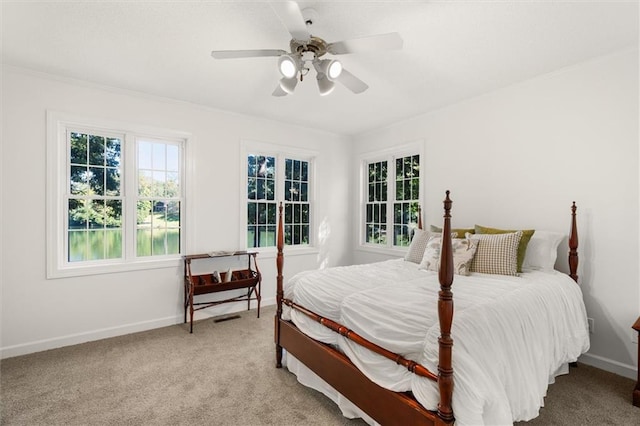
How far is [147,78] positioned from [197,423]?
3063 millimetres

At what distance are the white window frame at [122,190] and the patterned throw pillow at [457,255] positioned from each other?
282cm

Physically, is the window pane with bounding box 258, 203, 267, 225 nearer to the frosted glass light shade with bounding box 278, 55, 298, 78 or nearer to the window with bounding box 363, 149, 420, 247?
the window with bounding box 363, 149, 420, 247

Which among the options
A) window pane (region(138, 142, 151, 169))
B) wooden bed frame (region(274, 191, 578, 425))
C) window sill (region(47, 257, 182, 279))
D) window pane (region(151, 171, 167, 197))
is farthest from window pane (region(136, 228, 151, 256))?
wooden bed frame (region(274, 191, 578, 425))

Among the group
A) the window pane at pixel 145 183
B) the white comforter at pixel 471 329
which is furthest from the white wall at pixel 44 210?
the white comforter at pixel 471 329

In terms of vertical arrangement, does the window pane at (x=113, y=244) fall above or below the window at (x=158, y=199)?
below

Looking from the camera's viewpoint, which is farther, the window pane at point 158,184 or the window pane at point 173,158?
the window pane at point 173,158

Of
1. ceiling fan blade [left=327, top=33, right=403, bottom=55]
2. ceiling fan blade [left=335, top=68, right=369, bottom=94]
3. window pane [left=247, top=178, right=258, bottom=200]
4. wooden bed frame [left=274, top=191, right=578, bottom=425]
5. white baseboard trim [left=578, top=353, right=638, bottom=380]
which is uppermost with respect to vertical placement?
ceiling fan blade [left=327, top=33, right=403, bottom=55]

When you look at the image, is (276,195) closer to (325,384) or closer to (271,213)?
(271,213)

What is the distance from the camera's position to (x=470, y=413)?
52.3 inches

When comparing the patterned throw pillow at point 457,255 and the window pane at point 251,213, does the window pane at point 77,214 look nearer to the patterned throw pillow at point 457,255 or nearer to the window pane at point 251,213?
the window pane at point 251,213

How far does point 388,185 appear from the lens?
15.7 feet

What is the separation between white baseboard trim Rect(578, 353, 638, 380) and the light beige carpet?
0.28ft

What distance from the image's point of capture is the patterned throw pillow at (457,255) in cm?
267

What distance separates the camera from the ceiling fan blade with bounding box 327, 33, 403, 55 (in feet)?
6.09
